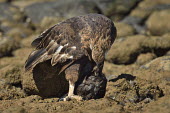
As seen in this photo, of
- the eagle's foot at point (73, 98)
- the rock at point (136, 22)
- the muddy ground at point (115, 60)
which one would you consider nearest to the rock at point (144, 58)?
the muddy ground at point (115, 60)

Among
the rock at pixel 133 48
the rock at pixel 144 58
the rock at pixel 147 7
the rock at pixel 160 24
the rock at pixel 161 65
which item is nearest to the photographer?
the rock at pixel 161 65

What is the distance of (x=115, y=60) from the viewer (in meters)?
9.34

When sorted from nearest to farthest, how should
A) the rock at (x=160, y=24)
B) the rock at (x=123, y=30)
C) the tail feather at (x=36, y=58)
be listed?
the tail feather at (x=36, y=58), the rock at (x=123, y=30), the rock at (x=160, y=24)

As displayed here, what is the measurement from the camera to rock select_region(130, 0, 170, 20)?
1544cm

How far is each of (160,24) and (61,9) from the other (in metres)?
5.41

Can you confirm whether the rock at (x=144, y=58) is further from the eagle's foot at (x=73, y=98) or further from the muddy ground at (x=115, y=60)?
the eagle's foot at (x=73, y=98)

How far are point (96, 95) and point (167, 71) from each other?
2.22m

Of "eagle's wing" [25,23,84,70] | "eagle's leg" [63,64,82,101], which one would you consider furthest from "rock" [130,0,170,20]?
"eagle's leg" [63,64,82,101]

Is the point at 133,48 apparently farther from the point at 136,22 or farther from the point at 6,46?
the point at 136,22

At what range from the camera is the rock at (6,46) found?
32.6ft

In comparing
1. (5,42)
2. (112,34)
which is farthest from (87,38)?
(5,42)

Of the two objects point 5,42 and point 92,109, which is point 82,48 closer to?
point 92,109

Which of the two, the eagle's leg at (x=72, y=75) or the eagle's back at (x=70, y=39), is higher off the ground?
the eagle's back at (x=70, y=39)

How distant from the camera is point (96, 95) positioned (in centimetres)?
523
